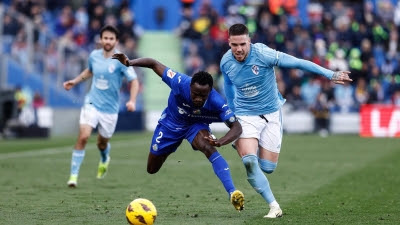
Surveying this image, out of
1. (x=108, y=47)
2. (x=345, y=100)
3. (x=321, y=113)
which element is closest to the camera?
(x=108, y=47)

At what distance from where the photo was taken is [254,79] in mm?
11531

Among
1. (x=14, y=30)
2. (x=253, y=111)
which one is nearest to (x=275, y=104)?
(x=253, y=111)

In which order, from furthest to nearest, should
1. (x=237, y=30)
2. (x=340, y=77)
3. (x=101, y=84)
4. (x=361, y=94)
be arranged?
(x=361, y=94), (x=101, y=84), (x=237, y=30), (x=340, y=77)

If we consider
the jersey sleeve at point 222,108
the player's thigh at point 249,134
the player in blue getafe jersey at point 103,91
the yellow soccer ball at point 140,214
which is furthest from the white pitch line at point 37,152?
the yellow soccer ball at point 140,214

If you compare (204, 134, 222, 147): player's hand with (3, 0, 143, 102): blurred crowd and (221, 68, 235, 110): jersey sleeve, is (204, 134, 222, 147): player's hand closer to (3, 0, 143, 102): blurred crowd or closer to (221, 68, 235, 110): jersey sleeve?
(221, 68, 235, 110): jersey sleeve

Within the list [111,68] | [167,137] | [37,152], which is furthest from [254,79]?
[37,152]

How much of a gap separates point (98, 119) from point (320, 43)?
73.7 feet

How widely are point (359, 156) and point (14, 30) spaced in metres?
12.7

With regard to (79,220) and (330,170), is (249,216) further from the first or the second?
(330,170)

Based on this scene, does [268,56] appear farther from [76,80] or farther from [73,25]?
[73,25]

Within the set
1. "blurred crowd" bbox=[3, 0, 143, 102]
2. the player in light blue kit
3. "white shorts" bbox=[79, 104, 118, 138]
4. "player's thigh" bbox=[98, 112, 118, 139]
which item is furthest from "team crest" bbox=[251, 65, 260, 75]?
"blurred crowd" bbox=[3, 0, 143, 102]

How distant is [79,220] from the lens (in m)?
10.6

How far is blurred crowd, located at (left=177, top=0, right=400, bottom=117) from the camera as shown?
36375mm

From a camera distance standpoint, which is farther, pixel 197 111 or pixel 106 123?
pixel 106 123
